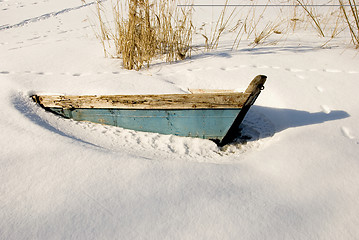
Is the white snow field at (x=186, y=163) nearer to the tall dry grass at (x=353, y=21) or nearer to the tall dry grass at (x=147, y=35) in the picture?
the tall dry grass at (x=147, y=35)

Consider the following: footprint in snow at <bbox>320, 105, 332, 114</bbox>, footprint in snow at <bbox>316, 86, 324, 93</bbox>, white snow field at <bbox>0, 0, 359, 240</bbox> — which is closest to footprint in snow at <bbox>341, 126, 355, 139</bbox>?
white snow field at <bbox>0, 0, 359, 240</bbox>

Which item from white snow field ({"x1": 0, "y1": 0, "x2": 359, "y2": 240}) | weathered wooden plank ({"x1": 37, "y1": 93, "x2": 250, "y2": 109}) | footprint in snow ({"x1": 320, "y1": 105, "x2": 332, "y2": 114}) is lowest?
white snow field ({"x1": 0, "y1": 0, "x2": 359, "y2": 240})

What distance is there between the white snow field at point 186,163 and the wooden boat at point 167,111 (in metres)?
0.07

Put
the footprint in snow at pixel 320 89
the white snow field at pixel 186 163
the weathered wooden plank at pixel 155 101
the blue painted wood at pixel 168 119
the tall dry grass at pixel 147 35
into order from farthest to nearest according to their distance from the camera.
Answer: the tall dry grass at pixel 147 35 → the footprint in snow at pixel 320 89 → the blue painted wood at pixel 168 119 → the weathered wooden plank at pixel 155 101 → the white snow field at pixel 186 163

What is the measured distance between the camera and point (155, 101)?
5.37ft

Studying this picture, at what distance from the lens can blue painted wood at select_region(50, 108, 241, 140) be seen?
65.5 inches

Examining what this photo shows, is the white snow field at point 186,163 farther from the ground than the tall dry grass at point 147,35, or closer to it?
closer to it

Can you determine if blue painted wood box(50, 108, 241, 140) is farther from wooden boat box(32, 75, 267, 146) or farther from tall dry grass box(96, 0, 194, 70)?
tall dry grass box(96, 0, 194, 70)

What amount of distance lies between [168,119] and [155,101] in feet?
0.55

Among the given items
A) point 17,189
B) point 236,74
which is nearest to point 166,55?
point 236,74

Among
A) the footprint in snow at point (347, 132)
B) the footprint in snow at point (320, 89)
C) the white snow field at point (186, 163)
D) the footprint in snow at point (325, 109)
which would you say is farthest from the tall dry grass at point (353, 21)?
the footprint in snow at point (347, 132)

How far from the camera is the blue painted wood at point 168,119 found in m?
1.66

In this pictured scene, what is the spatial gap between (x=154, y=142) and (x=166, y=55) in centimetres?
144

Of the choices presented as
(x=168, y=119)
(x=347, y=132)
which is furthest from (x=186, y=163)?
(x=347, y=132)
